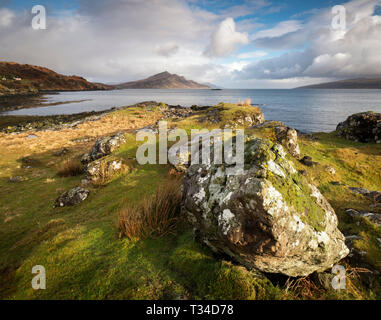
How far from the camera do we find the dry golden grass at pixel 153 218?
17.6 feet

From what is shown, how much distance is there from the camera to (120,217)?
5.58 meters

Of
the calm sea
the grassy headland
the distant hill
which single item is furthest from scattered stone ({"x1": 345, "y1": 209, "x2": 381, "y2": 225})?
the distant hill

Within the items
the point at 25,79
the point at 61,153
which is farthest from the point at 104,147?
the point at 25,79

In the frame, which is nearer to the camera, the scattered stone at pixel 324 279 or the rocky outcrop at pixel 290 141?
the scattered stone at pixel 324 279

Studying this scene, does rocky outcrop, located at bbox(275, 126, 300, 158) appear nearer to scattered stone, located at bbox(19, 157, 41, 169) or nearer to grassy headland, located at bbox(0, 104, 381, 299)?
grassy headland, located at bbox(0, 104, 381, 299)

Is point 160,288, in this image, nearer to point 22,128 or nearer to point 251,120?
point 251,120

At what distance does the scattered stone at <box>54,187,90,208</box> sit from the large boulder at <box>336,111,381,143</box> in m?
23.3

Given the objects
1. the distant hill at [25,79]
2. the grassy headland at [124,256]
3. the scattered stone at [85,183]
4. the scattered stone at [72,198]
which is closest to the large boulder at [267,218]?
the grassy headland at [124,256]

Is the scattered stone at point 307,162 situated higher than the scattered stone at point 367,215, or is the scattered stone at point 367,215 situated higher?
the scattered stone at point 307,162

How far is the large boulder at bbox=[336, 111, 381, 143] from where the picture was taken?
17.1 meters

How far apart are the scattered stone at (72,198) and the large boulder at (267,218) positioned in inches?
288

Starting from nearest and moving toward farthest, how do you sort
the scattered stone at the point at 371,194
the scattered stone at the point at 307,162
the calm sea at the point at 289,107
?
the scattered stone at the point at 371,194
the scattered stone at the point at 307,162
the calm sea at the point at 289,107

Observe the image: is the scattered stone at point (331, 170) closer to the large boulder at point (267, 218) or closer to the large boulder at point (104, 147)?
the large boulder at point (267, 218)
